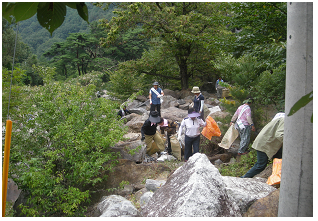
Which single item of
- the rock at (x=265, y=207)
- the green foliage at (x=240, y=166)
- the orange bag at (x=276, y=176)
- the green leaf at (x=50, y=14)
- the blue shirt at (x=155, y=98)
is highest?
the green leaf at (x=50, y=14)

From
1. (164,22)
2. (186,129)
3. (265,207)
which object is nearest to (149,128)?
(186,129)

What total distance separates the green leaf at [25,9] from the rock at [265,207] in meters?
2.88

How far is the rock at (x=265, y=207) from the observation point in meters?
2.74

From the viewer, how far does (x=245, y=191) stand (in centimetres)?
336

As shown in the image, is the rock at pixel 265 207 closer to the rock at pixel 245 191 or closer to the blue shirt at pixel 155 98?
the rock at pixel 245 191

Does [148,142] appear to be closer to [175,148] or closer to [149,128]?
[149,128]

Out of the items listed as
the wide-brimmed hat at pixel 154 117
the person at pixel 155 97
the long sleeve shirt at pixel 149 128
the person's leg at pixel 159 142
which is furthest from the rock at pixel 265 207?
the person at pixel 155 97

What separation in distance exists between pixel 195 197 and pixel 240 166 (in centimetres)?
384

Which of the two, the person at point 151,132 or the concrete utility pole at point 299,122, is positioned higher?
the concrete utility pole at point 299,122

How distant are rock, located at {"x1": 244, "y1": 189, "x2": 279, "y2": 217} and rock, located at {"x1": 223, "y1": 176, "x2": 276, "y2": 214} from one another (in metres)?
0.12

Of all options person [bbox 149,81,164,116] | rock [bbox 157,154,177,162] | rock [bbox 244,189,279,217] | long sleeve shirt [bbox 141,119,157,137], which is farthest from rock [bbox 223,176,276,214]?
person [bbox 149,81,164,116]

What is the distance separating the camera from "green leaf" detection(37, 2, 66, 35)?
1.15 metres

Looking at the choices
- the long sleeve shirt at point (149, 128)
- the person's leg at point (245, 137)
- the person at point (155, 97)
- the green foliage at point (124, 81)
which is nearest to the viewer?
the person's leg at point (245, 137)

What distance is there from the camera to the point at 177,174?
11.7 feet
